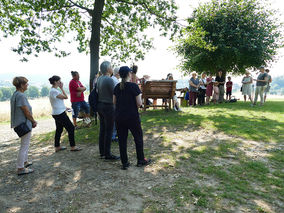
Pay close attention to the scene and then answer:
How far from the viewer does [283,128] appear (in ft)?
A: 22.2

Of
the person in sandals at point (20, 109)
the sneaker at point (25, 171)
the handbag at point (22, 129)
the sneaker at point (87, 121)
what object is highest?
the person in sandals at point (20, 109)

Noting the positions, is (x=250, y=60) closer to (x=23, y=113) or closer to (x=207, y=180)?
(x=207, y=180)

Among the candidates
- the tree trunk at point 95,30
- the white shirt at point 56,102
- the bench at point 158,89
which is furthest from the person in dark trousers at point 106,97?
the bench at point 158,89

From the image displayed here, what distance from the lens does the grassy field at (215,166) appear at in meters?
2.99

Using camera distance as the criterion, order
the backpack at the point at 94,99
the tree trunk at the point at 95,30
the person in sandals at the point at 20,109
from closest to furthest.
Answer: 1. the person in sandals at the point at 20,109
2. the backpack at the point at 94,99
3. the tree trunk at the point at 95,30

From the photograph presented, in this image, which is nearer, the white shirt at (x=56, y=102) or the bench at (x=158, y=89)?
the white shirt at (x=56, y=102)

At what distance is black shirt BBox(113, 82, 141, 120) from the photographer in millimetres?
3971

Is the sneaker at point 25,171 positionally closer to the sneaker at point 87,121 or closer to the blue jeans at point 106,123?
the blue jeans at point 106,123

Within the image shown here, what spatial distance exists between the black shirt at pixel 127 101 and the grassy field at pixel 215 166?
49.2 inches

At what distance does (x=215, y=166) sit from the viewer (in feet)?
13.7

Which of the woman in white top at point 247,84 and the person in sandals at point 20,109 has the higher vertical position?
the woman in white top at point 247,84

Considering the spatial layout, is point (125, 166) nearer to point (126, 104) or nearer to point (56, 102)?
point (126, 104)

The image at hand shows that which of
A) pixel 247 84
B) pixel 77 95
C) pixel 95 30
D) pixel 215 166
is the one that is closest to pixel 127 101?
pixel 215 166

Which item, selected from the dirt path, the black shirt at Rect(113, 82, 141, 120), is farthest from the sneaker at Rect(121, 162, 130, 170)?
the black shirt at Rect(113, 82, 141, 120)
